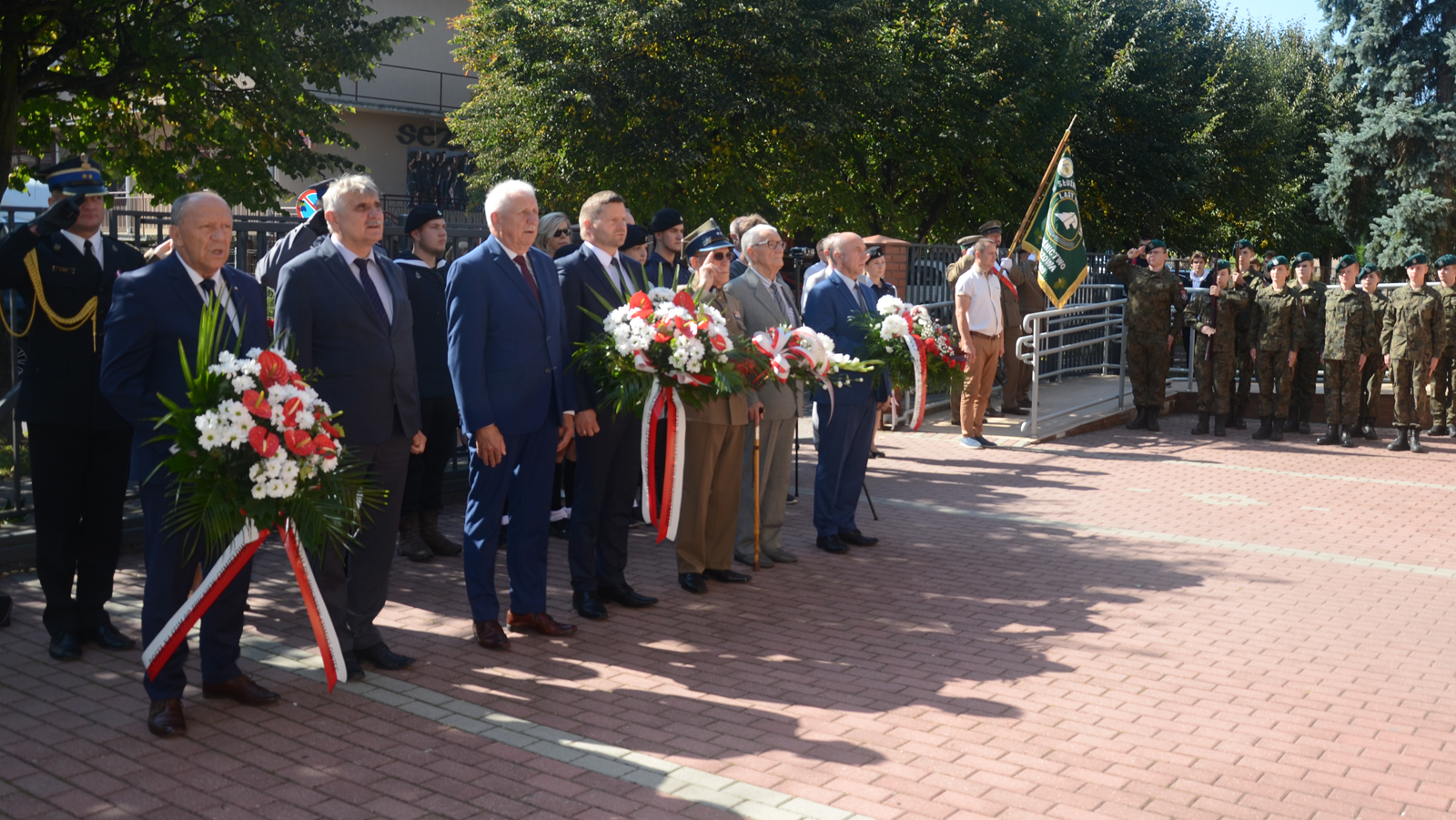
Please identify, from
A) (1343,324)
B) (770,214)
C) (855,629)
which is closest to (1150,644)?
(855,629)

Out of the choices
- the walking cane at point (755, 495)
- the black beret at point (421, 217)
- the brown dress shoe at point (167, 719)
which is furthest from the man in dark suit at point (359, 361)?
the walking cane at point (755, 495)

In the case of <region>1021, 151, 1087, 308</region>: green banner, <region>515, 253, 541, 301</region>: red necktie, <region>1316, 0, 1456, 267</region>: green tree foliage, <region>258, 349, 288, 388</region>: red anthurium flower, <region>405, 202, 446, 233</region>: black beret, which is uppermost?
<region>1316, 0, 1456, 267</region>: green tree foliage

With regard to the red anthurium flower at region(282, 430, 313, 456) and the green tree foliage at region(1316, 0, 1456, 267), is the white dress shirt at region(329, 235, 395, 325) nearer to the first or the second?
the red anthurium flower at region(282, 430, 313, 456)

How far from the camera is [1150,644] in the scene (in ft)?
20.9

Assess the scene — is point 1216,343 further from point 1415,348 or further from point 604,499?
point 604,499

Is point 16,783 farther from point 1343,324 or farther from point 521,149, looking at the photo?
point 521,149

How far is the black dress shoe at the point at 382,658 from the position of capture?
563 centimetres

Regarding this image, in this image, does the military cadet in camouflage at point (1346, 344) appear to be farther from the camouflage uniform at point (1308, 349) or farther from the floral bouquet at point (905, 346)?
the floral bouquet at point (905, 346)

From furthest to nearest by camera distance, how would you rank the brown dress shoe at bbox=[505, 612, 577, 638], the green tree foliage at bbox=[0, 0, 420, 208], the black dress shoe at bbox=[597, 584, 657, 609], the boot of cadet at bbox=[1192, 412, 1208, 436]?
the boot of cadet at bbox=[1192, 412, 1208, 436], the green tree foliage at bbox=[0, 0, 420, 208], the black dress shoe at bbox=[597, 584, 657, 609], the brown dress shoe at bbox=[505, 612, 577, 638]

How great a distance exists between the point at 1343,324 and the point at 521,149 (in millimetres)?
13797

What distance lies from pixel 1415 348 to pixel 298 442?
42.9 feet

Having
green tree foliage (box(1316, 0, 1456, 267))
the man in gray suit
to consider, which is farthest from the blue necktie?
green tree foliage (box(1316, 0, 1456, 267))

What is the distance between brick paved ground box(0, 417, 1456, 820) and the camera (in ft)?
14.3

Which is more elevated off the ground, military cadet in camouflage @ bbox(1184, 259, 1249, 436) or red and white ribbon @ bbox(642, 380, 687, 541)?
military cadet in camouflage @ bbox(1184, 259, 1249, 436)
